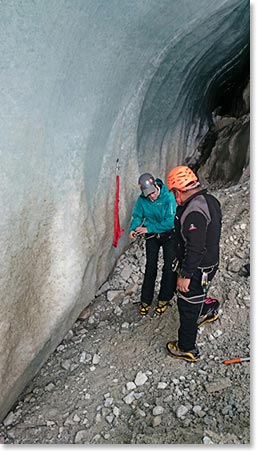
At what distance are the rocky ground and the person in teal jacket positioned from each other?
0.18m

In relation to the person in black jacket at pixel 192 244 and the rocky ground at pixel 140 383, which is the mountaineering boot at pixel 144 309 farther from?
the person in black jacket at pixel 192 244

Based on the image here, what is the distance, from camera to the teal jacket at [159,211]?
4371 millimetres

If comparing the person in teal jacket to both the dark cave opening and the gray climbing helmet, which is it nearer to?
the gray climbing helmet

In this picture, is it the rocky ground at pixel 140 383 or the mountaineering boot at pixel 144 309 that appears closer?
the rocky ground at pixel 140 383

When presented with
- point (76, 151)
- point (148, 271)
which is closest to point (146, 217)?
point (148, 271)

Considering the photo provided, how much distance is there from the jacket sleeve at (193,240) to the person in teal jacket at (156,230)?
2.78 feet

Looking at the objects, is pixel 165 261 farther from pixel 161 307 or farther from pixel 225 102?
pixel 225 102

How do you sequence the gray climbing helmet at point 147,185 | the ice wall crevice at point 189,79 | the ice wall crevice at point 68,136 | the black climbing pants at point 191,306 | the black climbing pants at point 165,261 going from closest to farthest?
1. the ice wall crevice at point 68,136
2. the black climbing pants at point 191,306
3. the gray climbing helmet at point 147,185
4. the black climbing pants at point 165,261
5. the ice wall crevice at point 189,79

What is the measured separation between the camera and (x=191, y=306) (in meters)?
3.79

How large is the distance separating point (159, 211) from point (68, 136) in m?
1.08

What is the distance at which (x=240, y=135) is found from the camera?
7383 millimetres

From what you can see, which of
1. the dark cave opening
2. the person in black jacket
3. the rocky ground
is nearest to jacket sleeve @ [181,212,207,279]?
the person in black jacket

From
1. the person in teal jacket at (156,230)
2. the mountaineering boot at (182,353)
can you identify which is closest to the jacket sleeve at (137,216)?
the person in teal jacket at (156,230)

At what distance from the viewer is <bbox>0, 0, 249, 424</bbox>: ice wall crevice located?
10.8 feet
